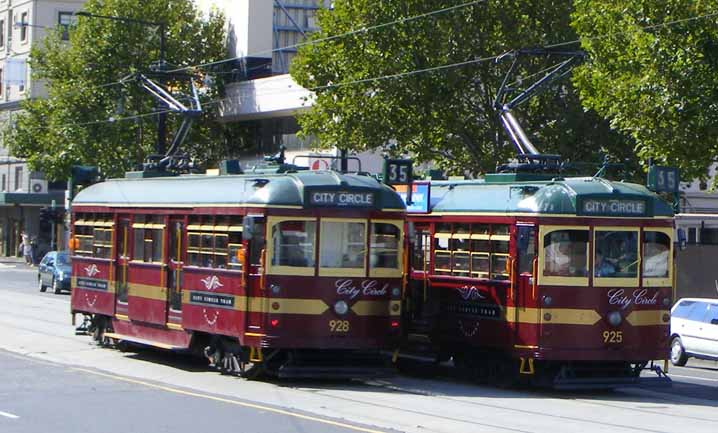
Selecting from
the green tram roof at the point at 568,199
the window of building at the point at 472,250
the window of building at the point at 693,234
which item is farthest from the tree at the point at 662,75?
the window of building at the point at 693,234

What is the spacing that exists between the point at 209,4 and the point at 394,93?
2452cm

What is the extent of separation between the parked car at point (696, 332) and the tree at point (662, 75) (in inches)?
116

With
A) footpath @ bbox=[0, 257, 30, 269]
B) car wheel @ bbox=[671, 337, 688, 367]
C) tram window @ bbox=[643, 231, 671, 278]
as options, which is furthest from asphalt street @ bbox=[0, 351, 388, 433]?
footpath @ bbox=[0, 257, 30, 269]

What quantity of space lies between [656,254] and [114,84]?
40855mm

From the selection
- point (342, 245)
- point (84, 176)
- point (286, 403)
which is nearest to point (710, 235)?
point (84, 176)

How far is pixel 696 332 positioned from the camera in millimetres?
27547

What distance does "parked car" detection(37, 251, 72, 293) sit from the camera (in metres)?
44.6

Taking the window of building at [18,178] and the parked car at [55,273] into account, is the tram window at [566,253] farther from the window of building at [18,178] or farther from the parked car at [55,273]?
the window of building at [18,178]

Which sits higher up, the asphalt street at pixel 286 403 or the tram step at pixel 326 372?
the tram step at pixel 326 372

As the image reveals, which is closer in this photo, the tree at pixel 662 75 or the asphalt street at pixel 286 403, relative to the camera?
the asphalt street at pixel 286 403

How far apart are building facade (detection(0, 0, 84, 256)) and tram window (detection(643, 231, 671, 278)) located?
2164 inches

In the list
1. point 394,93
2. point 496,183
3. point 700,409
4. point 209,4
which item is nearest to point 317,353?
point 496,183

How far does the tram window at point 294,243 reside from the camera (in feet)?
62.6

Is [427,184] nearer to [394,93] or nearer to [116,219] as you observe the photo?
[116,219]
